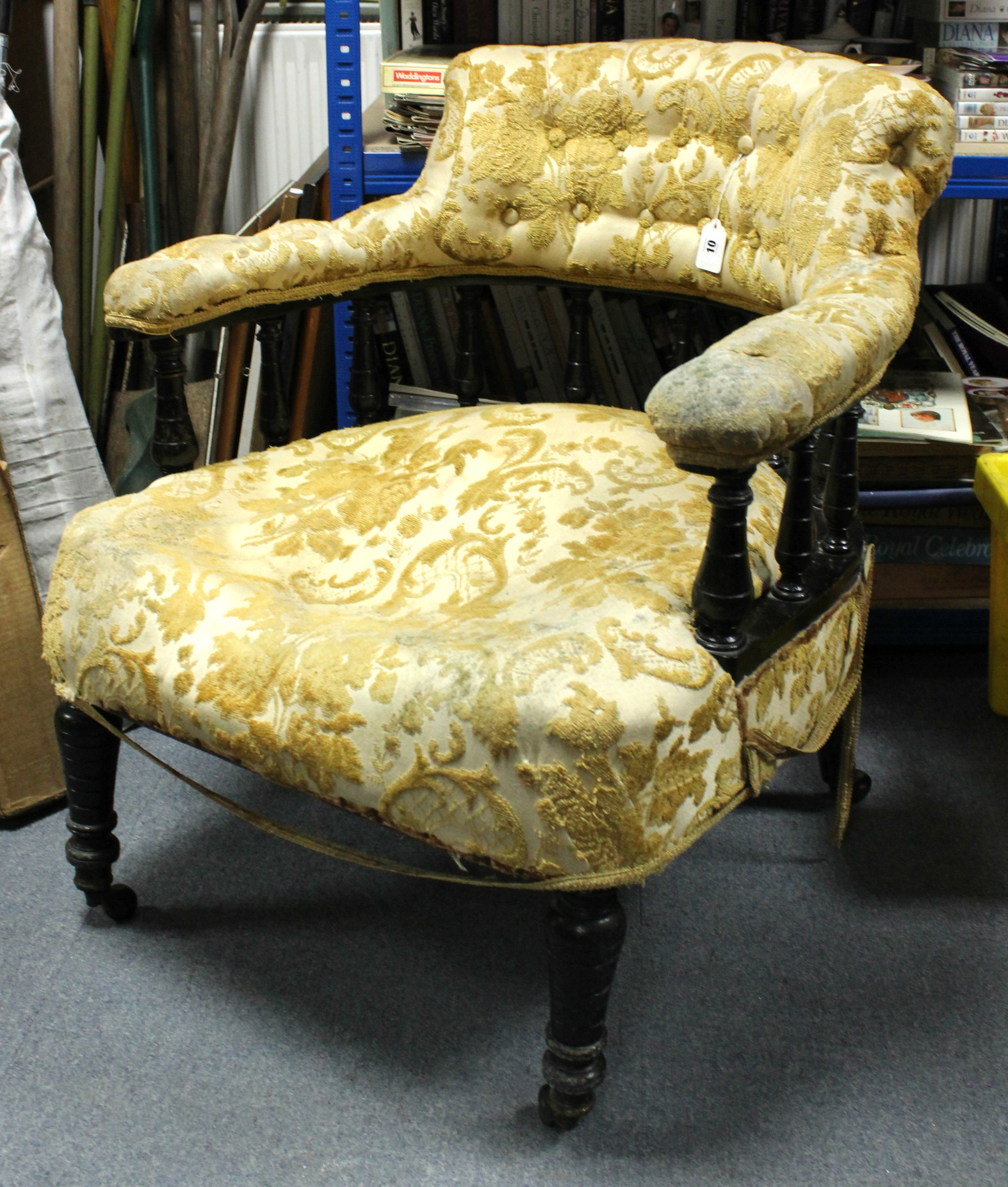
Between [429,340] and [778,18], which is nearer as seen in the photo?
[778,18]

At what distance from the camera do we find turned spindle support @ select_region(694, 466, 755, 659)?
0.79 meters

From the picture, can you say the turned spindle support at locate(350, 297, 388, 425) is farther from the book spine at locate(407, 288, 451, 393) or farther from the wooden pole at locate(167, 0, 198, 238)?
the wooden pole at locate(167, 0, 198, 238)

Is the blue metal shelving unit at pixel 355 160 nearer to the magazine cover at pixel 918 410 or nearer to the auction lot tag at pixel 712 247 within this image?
the magazine cover at pixel 918 410

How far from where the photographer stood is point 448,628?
0.98m

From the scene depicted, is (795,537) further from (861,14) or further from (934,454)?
(861,14)

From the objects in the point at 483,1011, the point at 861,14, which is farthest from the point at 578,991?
the point at 861,14

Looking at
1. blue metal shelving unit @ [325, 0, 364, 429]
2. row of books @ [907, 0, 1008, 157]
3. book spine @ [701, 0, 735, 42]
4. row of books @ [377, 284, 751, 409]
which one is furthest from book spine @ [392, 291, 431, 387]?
row of books @ [907, 0, 1008, 157]

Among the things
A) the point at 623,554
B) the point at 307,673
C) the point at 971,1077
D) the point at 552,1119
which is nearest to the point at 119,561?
the point at 307,673

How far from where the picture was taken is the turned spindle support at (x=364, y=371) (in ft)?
4.32

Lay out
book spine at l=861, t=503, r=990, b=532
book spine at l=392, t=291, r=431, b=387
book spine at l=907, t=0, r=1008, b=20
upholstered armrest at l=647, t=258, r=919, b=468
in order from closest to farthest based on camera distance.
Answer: upholstered armrest at l=647, t=258, r=919, b=468
book spine at l=907, t=0, r=1008, b=20
book spine at l=861, t=503, r=990, b=532
book spine at l=392, t=291, r=431, b=387

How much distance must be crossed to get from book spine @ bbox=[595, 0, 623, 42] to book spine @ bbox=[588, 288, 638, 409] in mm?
348

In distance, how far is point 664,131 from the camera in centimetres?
125

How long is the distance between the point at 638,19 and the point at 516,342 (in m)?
0.46

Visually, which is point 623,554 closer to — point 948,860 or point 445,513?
point 445,513
